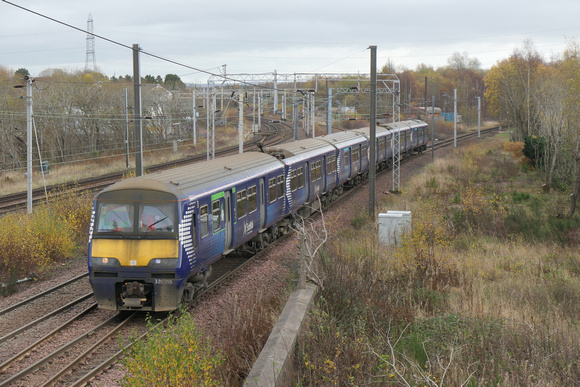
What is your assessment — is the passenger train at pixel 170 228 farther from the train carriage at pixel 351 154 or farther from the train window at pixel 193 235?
the train carriage at pixel 351 154

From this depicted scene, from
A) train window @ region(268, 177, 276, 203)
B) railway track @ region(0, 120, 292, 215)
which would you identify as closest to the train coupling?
train window @ region(268, 177, 276, 203)

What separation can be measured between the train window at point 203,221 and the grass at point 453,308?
246 centimetres

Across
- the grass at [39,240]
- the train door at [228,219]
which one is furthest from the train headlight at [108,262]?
the grass at [39,240]

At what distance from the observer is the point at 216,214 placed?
1253cm

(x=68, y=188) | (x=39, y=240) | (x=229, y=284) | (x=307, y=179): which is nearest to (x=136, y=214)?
(x=229, y=284)

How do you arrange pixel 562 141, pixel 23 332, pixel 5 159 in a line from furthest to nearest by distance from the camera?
1. pixel 5 159
2. pixel 562 141
3. pixel 23 332

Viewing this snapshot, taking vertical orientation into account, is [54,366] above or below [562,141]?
below

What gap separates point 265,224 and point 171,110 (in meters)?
47.5

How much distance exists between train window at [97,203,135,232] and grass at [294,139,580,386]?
366 cm

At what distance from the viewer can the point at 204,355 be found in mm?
6285

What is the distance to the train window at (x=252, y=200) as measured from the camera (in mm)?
14664

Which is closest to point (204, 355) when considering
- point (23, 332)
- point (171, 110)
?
point (23, 332)

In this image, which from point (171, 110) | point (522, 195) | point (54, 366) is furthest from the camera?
point (171, 110)

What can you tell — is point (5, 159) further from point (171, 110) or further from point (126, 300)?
point (126, 300)
